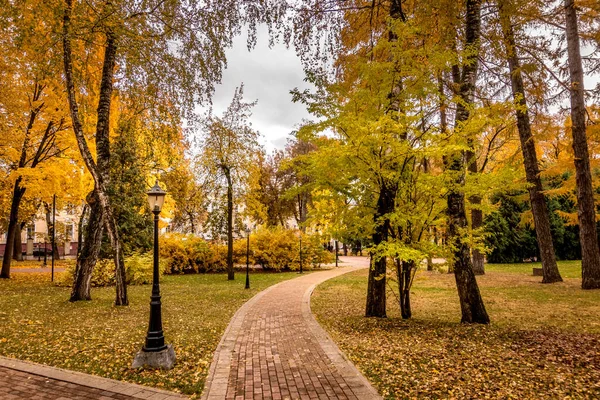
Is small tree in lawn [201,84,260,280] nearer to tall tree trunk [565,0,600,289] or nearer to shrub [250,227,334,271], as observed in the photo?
shrub [250,227,334,271]

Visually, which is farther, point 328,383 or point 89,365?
point 89,365

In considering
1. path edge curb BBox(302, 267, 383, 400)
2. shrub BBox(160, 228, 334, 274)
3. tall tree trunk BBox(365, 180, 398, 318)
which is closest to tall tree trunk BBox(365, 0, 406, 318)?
tall tree trunk BBox(365, 180, 398, 318)

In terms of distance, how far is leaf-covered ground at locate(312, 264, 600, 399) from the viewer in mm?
4352

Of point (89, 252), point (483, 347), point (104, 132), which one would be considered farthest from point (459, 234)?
point (89, 252)

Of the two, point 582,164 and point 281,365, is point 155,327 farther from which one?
point 582,164

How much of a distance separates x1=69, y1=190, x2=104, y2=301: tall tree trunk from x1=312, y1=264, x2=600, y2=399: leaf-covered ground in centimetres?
720

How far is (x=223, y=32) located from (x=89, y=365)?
954 cm

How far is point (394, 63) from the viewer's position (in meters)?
7.25

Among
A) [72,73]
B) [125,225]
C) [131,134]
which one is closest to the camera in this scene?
[72,73]

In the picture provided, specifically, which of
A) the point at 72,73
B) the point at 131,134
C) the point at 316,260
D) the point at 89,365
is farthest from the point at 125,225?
the point at 89,365

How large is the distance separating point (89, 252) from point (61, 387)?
7.56 m

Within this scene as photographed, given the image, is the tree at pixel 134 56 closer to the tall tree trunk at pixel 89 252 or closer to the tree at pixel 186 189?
the tall tree trunk at pixel 89 252

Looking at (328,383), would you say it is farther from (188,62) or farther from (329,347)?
(188,62)

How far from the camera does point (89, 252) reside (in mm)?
11227
